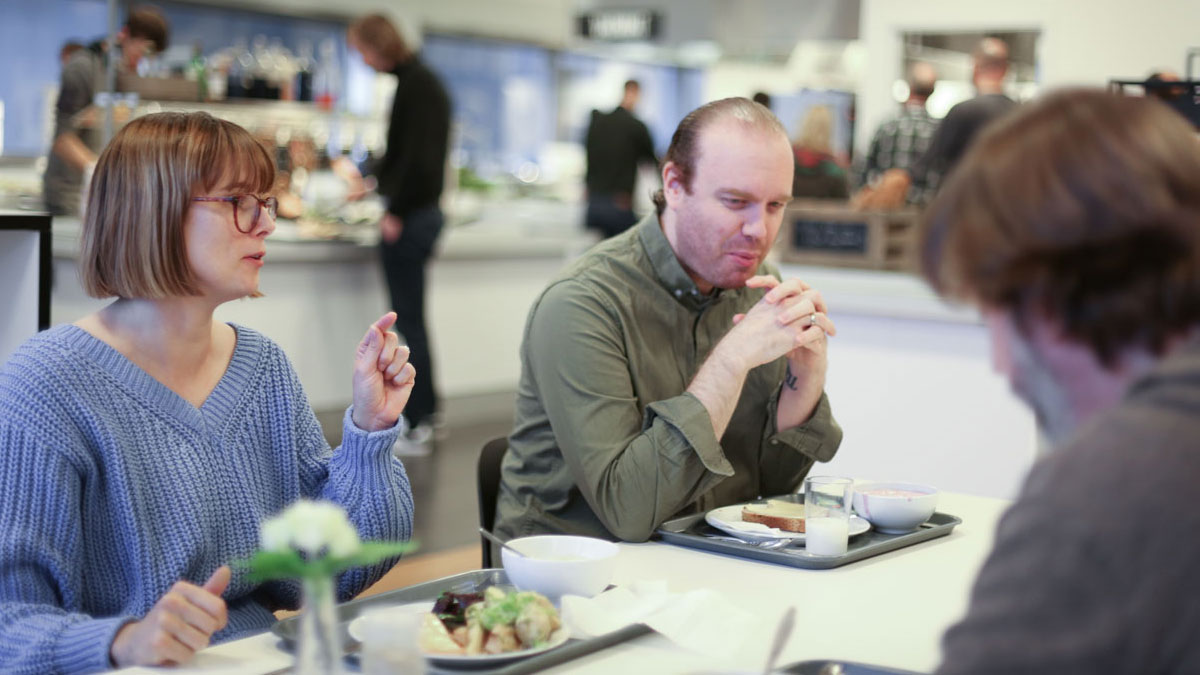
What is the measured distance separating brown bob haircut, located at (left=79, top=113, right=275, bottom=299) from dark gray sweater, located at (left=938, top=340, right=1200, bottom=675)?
1.14 metres

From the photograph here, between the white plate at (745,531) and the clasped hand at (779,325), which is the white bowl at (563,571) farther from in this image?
the clasped hand at (779,325)

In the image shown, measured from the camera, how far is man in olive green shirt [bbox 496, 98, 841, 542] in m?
1.92

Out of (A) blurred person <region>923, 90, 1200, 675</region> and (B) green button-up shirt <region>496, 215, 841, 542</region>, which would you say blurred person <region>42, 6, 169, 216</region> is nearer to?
(B) green button-up shirt <region>496, 215, 841, 542</region>

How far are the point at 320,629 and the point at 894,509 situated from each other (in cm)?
110

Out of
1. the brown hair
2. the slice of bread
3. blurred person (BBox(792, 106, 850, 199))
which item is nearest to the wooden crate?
blurred person (BBox(792, 106, 850, 199))

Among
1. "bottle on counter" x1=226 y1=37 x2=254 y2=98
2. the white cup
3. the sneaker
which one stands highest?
"bottle on counter" x1=226 y1=37 x2=254 y2=98

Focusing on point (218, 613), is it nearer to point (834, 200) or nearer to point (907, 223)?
point (907, 223)

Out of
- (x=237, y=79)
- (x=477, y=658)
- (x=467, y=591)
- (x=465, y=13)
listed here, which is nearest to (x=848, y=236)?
(x=467, y=591)

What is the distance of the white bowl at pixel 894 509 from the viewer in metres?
1.90

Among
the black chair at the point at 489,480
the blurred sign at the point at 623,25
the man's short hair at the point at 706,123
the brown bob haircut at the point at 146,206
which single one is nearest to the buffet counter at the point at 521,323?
the man's short hair at the point at 706,123

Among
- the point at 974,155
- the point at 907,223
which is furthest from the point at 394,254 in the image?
the point at 974,155

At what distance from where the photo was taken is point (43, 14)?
7094mm

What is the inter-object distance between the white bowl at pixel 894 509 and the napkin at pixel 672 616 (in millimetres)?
493

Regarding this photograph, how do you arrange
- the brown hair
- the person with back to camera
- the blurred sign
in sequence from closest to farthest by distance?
the person with back to camera, the brown hair, the blurred sign
